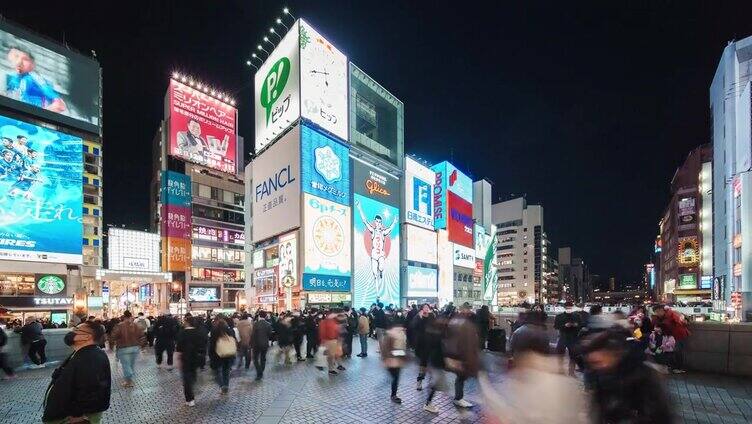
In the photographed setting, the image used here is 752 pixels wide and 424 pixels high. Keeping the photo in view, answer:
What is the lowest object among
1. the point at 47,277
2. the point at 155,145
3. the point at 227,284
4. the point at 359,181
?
the point at 227,284

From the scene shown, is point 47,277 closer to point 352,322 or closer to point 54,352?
point 54,352

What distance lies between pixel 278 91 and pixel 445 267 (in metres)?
32.0

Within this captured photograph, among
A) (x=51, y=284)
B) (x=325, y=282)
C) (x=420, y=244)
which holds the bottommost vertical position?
(x=51, y=284)

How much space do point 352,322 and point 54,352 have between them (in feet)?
35.0

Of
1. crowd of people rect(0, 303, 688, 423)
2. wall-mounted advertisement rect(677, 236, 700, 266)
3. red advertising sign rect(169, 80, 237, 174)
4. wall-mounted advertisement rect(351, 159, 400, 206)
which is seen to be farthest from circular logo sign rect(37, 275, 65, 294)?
wall-mounted advertisement rect(677, 236, 700, 266)

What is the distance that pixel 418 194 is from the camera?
56.8 meters

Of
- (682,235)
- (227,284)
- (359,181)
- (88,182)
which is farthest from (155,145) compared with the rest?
(682,235)

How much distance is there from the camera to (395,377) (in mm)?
8727

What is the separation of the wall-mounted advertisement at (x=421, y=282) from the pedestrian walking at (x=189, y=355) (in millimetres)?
44097

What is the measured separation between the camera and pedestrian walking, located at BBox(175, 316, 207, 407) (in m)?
8.73

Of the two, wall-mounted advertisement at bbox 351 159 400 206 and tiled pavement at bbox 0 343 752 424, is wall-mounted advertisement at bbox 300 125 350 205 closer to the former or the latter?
wall-mounted advertisement at bbox 351 159 400 206

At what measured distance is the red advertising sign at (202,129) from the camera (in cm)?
5778

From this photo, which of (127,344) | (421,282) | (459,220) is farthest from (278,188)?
(459,220)

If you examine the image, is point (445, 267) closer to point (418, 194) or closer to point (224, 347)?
point (418, 194)
